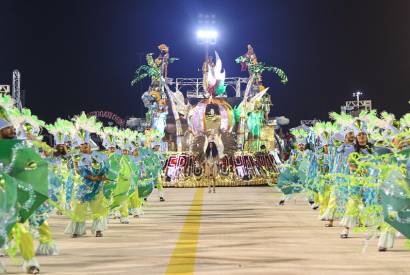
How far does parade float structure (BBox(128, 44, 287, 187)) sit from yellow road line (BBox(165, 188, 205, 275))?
75.9 ft

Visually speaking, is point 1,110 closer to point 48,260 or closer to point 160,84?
point 48,260

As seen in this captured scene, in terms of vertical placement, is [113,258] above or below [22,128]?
below

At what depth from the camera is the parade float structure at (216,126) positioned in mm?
43256

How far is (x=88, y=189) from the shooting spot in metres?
15.9

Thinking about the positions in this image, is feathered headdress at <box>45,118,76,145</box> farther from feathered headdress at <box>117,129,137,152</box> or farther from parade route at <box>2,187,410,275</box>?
feathered headdress at <box>117,129,137,152</box>

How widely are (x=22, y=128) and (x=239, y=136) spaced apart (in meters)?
38.2

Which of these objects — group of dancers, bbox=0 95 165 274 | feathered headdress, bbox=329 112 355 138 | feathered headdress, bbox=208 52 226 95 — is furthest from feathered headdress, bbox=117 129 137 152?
feathered headdress, bbox=208 52 226 95

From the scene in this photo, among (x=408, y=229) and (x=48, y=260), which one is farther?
(x=48, y=260)

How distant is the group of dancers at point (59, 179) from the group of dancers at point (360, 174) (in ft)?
13.4

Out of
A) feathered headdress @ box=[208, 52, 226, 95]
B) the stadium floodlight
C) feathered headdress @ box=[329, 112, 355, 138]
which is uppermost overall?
the stadium floodlight

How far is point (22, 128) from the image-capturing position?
15016mm

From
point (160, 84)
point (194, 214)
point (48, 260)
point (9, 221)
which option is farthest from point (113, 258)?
point (160, 84)

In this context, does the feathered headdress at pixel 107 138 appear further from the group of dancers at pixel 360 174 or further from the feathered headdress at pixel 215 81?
the feathered headdress at pixel 215 81

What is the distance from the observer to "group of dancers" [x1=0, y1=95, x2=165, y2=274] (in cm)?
1045
